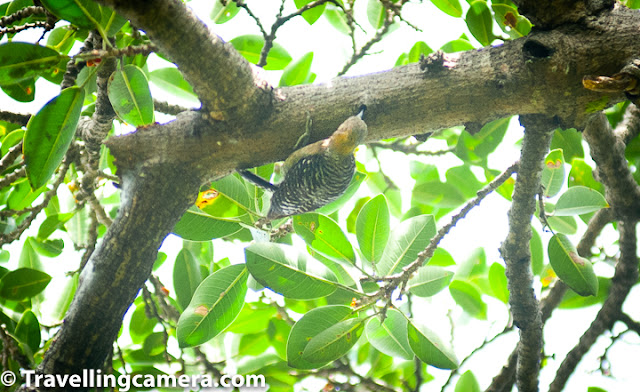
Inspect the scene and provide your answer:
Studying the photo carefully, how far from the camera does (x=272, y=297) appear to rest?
10.2 feet

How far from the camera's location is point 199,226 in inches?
89.2

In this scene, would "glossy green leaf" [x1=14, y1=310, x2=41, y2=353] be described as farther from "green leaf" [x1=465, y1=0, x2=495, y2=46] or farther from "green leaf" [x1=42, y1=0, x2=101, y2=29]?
"green leaf" [x1=465, y1=0, x2=495, y2=46]

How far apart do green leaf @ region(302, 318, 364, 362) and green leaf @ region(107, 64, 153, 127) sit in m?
1.24

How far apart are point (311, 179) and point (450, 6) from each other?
1201mm

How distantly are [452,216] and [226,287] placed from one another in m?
1.10

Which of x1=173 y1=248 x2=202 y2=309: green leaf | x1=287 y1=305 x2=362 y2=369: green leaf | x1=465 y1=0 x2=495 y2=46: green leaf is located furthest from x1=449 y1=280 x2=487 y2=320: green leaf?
x1=173 y1=248 x2=202 y2=309: green leaf

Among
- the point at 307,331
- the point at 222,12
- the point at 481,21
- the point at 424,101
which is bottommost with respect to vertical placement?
the point at 307,331

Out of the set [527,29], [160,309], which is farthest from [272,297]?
[527,29]

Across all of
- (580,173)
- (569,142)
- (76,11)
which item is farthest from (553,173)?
(76,11)

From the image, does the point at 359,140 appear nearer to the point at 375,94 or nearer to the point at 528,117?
the point at 375,94

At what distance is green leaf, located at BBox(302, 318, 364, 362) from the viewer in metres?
2.16

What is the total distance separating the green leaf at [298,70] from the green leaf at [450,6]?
2.44 feet

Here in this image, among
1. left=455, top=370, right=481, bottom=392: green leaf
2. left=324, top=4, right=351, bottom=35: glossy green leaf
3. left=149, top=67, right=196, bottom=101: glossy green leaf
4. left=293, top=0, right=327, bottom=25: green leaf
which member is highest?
left=324, top=4, right=351, bottom=35: glossy green leaf

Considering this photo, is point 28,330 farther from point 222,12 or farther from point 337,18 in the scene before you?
point 337,18
